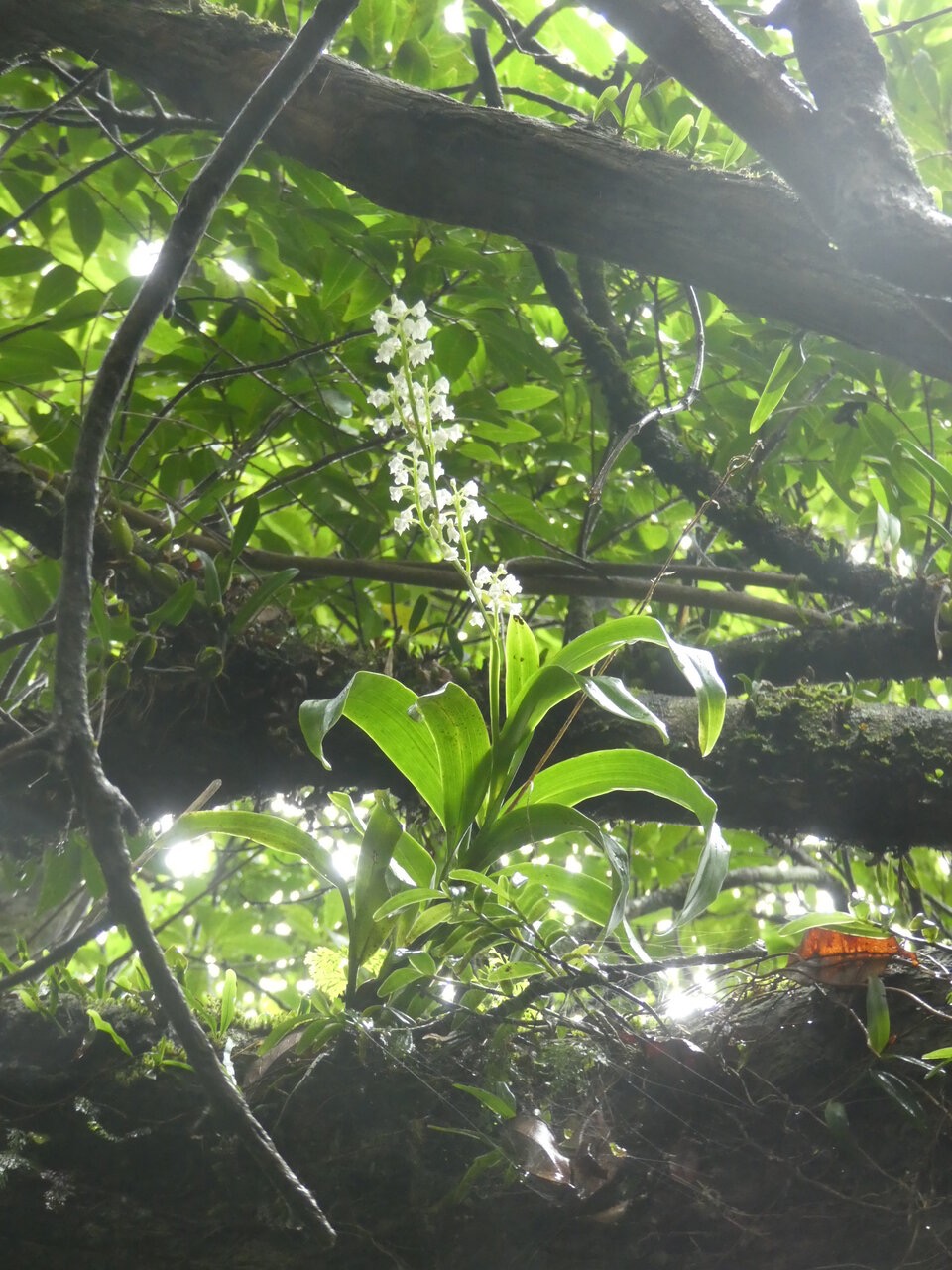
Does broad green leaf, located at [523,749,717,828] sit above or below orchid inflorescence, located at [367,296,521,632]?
below

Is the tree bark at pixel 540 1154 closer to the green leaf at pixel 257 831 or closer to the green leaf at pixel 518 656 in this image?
the green leaf at pixel 257 831

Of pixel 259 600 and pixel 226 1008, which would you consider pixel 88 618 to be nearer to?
pixel 226 1008

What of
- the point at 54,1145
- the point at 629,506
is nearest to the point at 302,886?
the point at 629,506

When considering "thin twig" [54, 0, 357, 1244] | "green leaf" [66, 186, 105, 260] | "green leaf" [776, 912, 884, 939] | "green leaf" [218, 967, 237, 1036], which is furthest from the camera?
"green leaf" [66, 186, 105, 260]

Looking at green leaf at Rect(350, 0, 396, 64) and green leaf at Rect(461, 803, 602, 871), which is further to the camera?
green leaf at Rect(350, 0, 396, 64)

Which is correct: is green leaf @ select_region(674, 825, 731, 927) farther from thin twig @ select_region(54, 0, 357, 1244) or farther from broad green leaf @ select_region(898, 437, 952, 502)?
broad green leaf @ select_region(898, 437, 952, 502)

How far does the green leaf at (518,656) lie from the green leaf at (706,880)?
0.29 m

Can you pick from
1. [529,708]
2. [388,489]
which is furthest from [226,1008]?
[388,489]

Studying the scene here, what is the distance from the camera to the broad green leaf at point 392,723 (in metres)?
0.94

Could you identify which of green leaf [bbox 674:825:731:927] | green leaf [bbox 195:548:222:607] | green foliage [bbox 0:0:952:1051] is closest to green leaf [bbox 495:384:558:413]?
green foliage [bbox 0:0:952:1051]

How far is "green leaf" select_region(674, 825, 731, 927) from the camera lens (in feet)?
2.75

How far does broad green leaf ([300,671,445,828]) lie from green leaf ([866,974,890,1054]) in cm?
47

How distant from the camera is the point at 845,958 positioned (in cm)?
92

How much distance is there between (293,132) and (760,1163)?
1281mm
